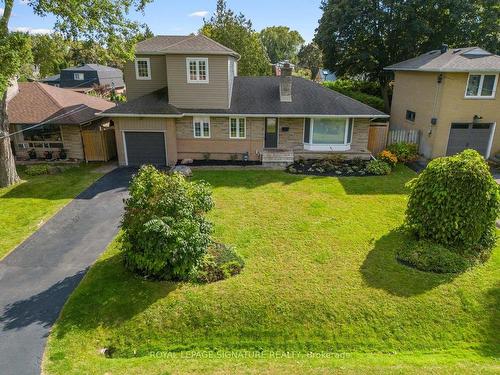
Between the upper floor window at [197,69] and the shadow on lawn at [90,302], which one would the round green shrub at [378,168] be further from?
the shadow on lawn at [90,302]

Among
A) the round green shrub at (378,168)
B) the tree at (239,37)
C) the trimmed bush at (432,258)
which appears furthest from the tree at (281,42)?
the trimmed bush at (432,258)

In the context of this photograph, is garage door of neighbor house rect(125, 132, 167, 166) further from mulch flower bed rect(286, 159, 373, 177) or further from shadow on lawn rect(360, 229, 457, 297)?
shadow on lawn rect(360, 229, 457, 297)

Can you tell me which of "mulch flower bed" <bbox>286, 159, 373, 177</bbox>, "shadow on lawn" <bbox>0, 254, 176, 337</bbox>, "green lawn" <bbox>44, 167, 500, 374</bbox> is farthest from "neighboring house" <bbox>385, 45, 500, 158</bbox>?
"shadow on lawn" <bbox>0, 254, 176, 337</bbox>

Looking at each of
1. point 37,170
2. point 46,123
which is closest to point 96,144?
point 46,123

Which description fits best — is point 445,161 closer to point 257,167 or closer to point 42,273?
point 257,167

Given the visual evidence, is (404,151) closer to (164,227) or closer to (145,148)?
(145,148)

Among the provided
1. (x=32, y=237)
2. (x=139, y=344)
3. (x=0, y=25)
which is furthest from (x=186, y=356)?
(x=0, y=25)
